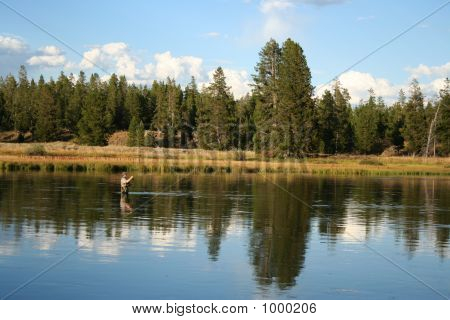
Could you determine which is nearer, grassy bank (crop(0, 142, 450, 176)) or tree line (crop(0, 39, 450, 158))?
grassy bank (crop(0, 142, 450, 176))

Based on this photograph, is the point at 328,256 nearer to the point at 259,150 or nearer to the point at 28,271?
the point at 28,271

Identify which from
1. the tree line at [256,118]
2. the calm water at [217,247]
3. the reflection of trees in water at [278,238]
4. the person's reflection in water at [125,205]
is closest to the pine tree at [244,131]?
the tree line at [256,118]

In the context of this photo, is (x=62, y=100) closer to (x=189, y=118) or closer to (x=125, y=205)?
(x=189, y=118)

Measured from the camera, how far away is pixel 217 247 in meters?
20.8

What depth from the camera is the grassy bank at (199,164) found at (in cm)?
6800

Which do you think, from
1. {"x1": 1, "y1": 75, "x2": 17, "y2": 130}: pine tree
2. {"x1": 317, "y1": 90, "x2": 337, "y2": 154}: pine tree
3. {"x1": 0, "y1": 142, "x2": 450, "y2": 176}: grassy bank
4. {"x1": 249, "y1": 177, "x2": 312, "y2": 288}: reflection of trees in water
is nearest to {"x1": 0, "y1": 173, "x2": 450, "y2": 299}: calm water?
{"x1": 249, "y1": 177, "x2": 312, "y2": 288}: reflection of trees in water

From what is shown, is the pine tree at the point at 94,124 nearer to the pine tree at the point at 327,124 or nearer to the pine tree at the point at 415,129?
the pine tree at the point at 327,124

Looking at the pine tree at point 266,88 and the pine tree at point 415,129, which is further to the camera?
the pine tree at point 415,129

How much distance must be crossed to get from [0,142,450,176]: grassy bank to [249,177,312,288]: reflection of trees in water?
103ft

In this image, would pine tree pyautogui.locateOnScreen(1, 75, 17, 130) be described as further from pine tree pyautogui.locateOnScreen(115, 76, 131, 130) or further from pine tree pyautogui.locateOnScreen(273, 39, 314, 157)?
pine tree pyautogui.locateOnScreen(273, 39, 314, 157)

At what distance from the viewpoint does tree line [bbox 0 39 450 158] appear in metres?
90.0

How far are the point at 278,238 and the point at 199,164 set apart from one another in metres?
50.4

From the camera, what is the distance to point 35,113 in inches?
5315

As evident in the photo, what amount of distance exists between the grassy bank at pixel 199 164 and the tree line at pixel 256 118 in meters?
6.62
